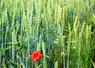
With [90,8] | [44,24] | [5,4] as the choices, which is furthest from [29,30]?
[90,8]

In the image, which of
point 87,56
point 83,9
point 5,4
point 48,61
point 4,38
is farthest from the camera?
point 83,9

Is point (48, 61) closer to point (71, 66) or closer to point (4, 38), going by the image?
point (71, 66)

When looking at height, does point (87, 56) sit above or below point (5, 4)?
below

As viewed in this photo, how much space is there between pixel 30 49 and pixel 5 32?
10.5 inches

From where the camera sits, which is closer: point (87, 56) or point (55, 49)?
point (87, 56)

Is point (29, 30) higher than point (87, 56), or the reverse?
point (29, 30)

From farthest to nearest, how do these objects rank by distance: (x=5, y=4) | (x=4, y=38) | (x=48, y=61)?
(x=5, y=4)
(x=4, y=38)
(x=48, y=61)

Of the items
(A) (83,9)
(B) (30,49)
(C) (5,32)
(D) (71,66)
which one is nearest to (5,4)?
(C) (5,32)

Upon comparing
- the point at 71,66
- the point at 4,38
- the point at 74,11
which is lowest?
the point at 71,66

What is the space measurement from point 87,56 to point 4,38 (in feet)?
1.67

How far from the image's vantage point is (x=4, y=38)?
1.42 m

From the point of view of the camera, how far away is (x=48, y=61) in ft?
3.95

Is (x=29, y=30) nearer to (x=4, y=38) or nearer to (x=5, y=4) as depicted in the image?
(x=4, y=38)

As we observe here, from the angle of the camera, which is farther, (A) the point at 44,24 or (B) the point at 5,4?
(B) the point at 5,4
